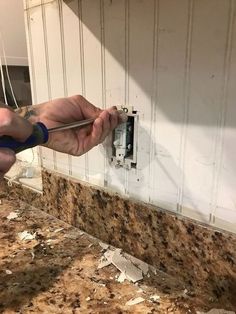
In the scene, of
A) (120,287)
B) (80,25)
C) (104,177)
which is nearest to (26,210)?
(104,177)

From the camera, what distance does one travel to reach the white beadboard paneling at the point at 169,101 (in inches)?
18.4

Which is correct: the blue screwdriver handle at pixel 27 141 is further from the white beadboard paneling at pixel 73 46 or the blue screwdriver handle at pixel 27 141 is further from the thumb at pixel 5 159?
the white beadboard paneling at pixel 73 46

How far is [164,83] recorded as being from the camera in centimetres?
50

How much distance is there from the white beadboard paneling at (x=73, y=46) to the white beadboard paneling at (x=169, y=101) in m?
0.20

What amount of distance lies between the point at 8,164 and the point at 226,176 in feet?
1.07

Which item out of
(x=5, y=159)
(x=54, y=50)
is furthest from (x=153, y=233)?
(x=54, y=50)

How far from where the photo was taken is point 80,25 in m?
0.61

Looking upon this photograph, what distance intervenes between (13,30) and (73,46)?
1.34 ft

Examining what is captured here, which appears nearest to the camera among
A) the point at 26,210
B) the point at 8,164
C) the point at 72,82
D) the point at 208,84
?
the point at 8,164

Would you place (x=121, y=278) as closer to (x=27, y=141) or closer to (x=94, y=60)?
(x=27, y=141)

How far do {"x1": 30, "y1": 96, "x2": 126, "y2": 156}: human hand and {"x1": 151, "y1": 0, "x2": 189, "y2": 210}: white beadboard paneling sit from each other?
9 centimetres

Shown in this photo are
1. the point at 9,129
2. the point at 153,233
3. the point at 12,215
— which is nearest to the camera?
the point at 9,129

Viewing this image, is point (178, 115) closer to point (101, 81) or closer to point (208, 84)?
point (208, 84)

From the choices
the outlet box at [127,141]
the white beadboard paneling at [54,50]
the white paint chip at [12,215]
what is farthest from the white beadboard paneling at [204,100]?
the white paint chip at [12,215]
